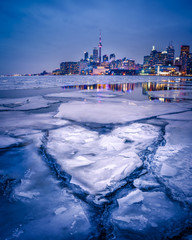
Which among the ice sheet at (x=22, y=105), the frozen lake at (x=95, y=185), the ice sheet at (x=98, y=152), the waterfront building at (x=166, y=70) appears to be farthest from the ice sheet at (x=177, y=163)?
the waterfront building at (x=166, y=70)

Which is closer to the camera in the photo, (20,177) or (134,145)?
(20,177)

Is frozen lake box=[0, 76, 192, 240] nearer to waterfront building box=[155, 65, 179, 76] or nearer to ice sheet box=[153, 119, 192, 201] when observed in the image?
ice sheet box=[153, 119, 192, 201]

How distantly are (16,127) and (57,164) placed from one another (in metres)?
2.40

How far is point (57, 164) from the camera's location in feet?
7.80

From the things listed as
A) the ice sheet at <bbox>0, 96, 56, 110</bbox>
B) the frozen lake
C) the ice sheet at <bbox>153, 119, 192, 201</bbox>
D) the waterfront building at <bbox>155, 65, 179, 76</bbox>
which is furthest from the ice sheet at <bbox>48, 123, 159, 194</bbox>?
the waterfront building at <bbox>155, 65, 179, 76</bbox>

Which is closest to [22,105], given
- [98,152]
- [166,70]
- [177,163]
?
[98,152]

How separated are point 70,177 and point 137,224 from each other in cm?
100

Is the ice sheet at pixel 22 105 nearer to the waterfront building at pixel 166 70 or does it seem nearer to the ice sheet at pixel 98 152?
the ice sheet at pixel 98 152

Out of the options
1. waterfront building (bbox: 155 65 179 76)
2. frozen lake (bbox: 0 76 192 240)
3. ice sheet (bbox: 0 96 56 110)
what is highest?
waterfront building (bbox: 155 65 179 76)

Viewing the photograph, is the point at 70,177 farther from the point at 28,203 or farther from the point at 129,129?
the point at 129,129

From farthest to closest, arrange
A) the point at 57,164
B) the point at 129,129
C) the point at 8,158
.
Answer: the point at 129,129 < the point at 8,158 < the point at 57,164

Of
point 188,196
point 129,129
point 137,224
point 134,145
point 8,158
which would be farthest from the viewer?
point 129,129

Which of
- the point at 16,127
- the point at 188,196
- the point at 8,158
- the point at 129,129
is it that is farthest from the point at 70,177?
the point at 16,127

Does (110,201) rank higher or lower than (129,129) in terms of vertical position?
lower
